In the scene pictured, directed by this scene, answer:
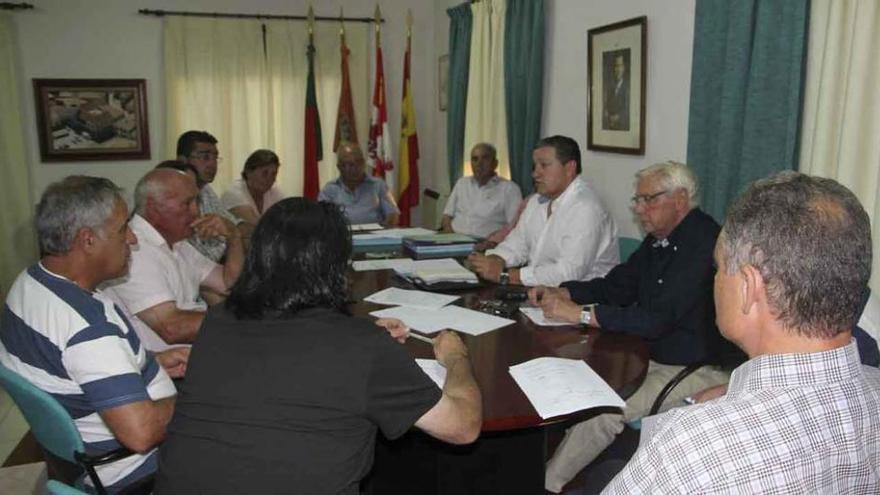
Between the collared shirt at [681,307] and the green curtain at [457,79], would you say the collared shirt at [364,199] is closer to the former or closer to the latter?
the green curtain at [457,79]

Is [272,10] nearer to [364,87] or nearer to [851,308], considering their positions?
[364,87]

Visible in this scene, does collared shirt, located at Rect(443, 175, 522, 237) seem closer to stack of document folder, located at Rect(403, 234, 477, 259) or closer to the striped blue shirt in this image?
stack of document folder, located at Rect(403, 234, 477, 259)

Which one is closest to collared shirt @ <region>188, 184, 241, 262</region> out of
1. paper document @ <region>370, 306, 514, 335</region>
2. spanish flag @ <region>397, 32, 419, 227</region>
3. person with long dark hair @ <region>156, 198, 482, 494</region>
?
paper document @ <region>370, 306, 514, 335</region>

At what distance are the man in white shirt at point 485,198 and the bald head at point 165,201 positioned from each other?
103 inches

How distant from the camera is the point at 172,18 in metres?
5.38

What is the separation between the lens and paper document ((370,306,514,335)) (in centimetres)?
204

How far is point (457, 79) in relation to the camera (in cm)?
543

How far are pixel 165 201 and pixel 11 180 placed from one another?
147 inches

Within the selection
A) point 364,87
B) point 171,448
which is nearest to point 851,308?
point 171,448

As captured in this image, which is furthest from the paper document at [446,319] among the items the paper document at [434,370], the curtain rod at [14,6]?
the curtain rod at [14,6]

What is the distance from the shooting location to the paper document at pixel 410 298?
231cm

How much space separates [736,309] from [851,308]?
0.47 feet

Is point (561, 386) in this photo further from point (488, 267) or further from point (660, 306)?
point (488, 267)

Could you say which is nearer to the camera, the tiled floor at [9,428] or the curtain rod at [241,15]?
the tiled floor at [9,428]
